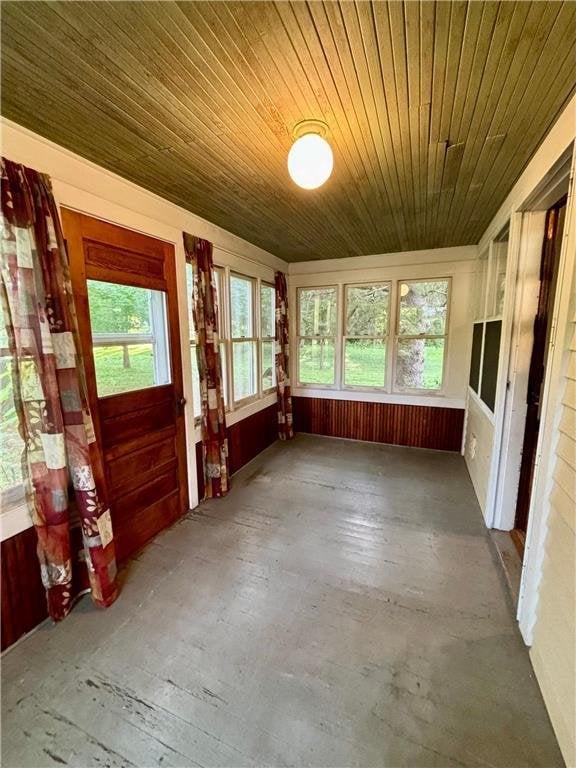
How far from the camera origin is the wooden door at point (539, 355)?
1.96m

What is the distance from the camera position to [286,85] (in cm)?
126

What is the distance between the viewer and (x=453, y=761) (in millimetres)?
1080

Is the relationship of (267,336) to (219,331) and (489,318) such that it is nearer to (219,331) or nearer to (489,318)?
(219,331)

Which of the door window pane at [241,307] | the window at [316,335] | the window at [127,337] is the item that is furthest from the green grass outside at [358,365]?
the window at [127,337]

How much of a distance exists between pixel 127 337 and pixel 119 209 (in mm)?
779

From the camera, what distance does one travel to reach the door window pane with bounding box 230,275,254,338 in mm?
3238

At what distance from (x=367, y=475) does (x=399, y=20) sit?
311 centimetres

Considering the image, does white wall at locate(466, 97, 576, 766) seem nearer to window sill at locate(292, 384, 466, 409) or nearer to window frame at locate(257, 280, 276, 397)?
window sill at locate(292, 384, 466, 409)

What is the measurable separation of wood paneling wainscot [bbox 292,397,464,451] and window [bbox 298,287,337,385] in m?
0.36

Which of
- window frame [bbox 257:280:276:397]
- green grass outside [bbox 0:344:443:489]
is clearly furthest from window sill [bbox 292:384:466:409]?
window frame [bbox 257:280:276:397]

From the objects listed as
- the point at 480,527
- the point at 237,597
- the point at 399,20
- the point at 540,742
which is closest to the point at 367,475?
the point at 480,527

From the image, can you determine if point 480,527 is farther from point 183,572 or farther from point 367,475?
point 183,572

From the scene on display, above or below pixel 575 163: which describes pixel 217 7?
above

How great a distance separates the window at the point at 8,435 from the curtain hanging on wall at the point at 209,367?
1292mm
